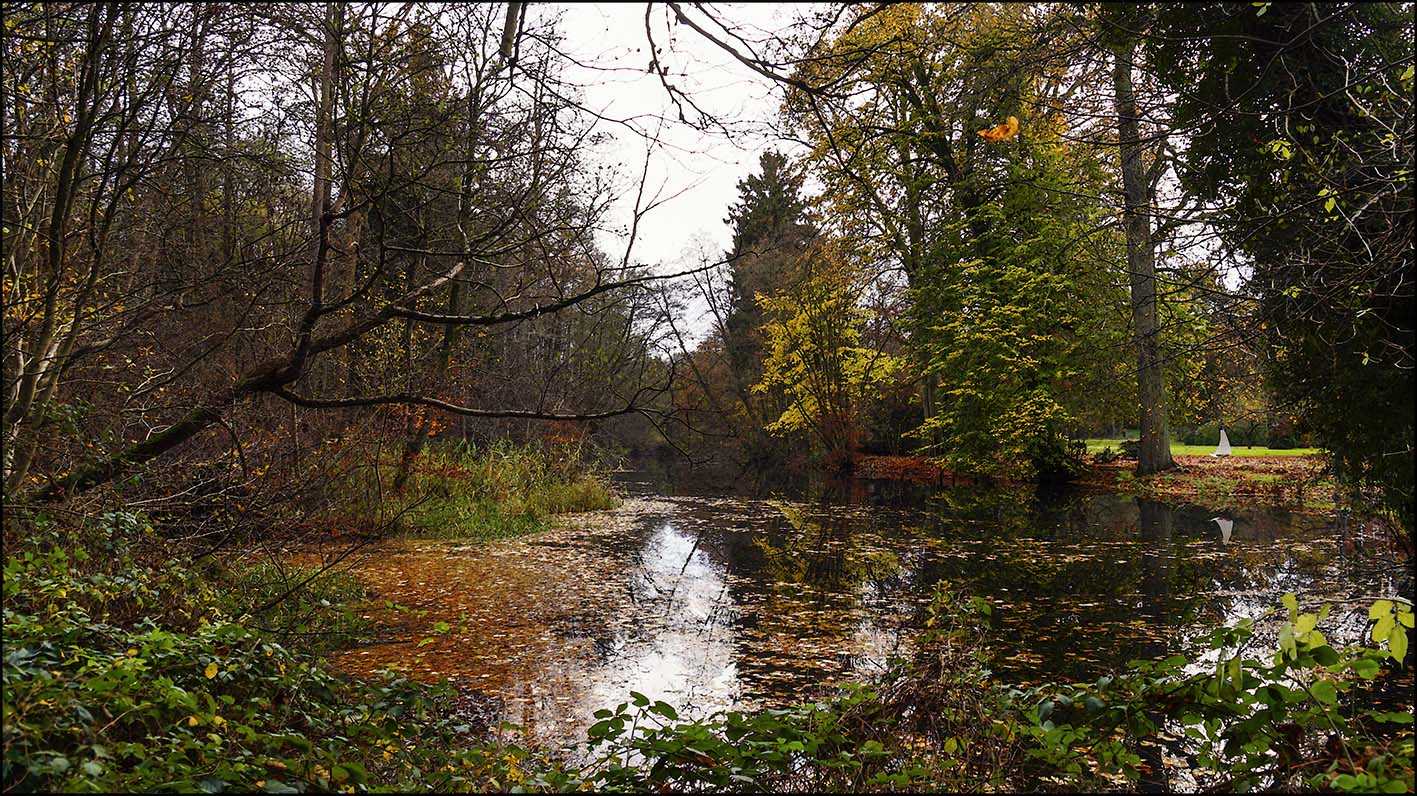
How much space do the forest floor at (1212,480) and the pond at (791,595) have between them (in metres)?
0.70

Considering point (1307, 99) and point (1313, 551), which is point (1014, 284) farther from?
point (1307, 99)

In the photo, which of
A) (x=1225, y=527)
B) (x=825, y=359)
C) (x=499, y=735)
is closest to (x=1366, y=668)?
(x=499, y=735)

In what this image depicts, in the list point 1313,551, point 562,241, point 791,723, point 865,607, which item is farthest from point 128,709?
point 1313,551

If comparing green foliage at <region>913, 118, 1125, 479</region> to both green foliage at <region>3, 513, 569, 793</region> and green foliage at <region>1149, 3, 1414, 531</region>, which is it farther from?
green foliage at <region>3, 513, 569, 793</region>

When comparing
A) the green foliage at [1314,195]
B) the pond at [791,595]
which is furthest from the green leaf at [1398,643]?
the pond at [791,595]

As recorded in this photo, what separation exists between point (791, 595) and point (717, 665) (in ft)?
7.49

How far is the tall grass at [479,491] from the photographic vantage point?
9.84 meters

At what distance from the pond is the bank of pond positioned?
0.15ft

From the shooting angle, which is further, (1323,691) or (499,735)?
(499,735)

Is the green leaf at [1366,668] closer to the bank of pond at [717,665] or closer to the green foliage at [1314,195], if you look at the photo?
the bank of pond at [717,665]

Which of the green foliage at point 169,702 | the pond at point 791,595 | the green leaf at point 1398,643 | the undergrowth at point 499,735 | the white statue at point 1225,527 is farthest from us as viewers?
the white statue at point 1225,527

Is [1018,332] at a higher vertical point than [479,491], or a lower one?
higher

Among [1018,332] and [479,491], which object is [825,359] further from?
[479,491]

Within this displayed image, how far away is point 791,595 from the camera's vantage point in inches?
302
